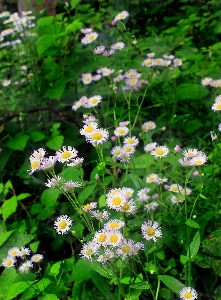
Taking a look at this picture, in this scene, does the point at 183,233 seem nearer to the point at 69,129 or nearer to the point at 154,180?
the point at 154,180

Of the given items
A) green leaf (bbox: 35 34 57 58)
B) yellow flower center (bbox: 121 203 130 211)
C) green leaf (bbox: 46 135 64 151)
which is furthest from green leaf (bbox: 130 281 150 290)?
green leaf (bbox: 35 34 57 58)

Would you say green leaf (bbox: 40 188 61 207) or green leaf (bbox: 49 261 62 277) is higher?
green leaf (bbox: 49 261 62 277)

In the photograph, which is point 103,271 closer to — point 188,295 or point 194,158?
point 188,295

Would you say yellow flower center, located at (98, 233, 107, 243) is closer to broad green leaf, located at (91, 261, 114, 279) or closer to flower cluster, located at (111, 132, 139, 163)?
broad green leaf, located at (91, 261, 114, 279)

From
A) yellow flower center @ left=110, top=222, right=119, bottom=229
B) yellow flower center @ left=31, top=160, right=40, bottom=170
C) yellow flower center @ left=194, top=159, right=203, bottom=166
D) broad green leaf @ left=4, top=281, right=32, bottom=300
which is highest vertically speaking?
yellow flower center @ left=31, top=160, right=40, bottom=170

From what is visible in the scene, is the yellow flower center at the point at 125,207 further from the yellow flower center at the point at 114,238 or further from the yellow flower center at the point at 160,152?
the yellow flower center at the point at 160,152

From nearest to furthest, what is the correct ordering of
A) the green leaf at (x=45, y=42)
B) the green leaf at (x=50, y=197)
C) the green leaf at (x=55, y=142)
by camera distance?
the green leaf at (x=50, y=197) → the green leaf at (x=55, y=142) → the green leaf at (x=45, y=42)

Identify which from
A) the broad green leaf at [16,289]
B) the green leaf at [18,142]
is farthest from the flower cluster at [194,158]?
the green leaf at [18,142]

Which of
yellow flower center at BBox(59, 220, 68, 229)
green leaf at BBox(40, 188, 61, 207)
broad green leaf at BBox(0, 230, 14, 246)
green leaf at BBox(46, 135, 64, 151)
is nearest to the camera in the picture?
yellow flower center at BBox(59, 220, 68, 229)
